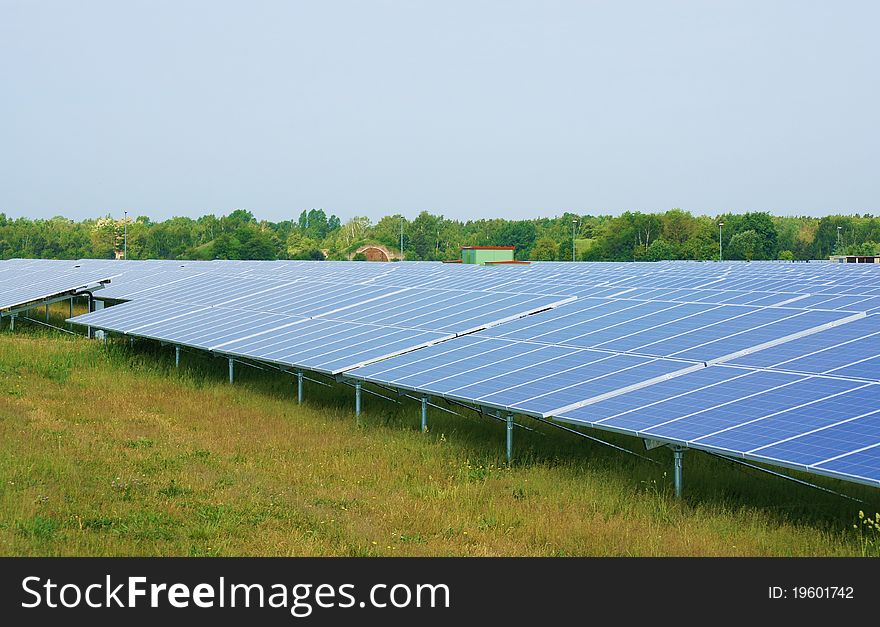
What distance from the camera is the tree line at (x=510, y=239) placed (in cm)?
12644

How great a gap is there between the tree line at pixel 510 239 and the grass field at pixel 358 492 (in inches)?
3848

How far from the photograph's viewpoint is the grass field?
12.5 metres

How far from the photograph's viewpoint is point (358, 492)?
15281mm

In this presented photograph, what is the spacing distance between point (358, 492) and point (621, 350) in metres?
5.80

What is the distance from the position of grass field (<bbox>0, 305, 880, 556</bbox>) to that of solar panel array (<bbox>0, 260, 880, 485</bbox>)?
1199mm

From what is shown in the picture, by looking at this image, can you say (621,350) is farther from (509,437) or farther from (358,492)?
(358,492)

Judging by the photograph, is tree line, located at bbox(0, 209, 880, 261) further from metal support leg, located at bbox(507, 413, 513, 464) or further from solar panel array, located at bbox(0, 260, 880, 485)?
metal support leg, located at bbox(507, 413, 513, 464)

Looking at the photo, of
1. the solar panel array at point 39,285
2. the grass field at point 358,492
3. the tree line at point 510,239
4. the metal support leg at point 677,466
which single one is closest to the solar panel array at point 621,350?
the metal support leg at point 677,466

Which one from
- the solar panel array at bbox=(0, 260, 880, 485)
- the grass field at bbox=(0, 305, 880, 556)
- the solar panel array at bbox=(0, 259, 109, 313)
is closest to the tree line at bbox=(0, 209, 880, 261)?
the solar panel array at bbox=(0, 259, 109, 313)

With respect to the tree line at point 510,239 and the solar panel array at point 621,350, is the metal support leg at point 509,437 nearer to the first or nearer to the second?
the solar panel array at point 621,350
